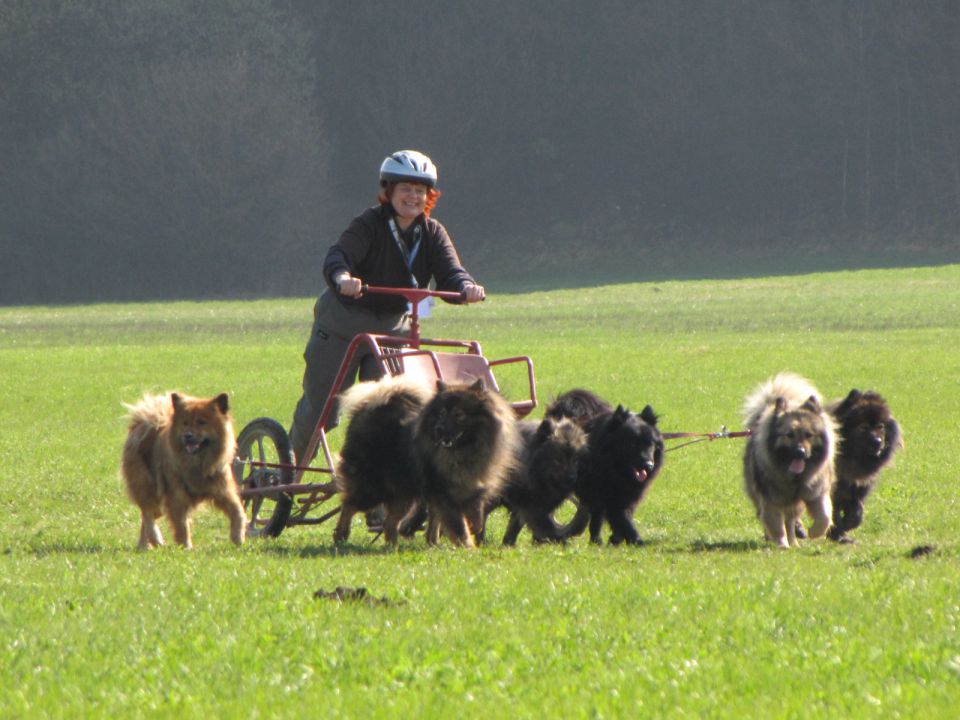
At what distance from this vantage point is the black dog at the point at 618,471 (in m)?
10.8

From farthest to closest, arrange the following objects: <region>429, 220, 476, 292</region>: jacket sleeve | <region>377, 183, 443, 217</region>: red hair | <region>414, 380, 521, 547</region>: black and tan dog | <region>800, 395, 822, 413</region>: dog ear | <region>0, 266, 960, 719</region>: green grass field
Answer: <region>429, 220, 476, 292</region>: jacket sleeve
<region>377, 183, 443, 217</region>: red hair
<region>800, 395, 822, 413</region>: dog ear
<region>414, 380, 521, 547</region>: black and tan dog
<region>0, 266, 960, 719</region>: green grass field

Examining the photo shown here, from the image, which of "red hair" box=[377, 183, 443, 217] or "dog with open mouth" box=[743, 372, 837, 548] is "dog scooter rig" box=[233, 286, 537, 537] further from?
"dog with open mouth" box=[743, 372, 837, 548]

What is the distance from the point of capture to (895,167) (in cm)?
7812

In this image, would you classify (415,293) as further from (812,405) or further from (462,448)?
(812,405)

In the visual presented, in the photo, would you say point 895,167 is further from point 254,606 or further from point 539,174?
point 254,606

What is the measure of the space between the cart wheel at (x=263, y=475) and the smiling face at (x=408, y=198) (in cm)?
189

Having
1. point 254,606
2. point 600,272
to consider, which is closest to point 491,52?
point 600,272

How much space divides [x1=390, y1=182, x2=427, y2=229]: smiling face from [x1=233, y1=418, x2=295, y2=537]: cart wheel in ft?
6.20

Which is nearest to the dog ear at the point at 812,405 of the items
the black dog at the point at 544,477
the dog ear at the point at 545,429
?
the black dog at the point at 544,477

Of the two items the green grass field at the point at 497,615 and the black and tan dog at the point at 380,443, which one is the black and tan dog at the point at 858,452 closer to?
the green grass field at the point at 497,615

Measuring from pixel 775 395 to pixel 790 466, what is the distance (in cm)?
86

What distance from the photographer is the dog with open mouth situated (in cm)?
1032

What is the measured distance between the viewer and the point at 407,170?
34.8 feet

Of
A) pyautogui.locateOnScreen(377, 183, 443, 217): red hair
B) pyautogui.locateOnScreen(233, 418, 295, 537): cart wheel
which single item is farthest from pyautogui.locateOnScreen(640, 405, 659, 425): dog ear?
pyautogui.locateOnScreen(233, 418, 295, 537): cart wheel
